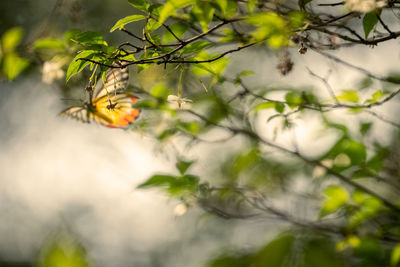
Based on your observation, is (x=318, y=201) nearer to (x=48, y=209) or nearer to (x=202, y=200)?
(x=202, y=200)

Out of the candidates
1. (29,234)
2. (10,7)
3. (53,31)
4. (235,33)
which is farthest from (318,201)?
(29,234)

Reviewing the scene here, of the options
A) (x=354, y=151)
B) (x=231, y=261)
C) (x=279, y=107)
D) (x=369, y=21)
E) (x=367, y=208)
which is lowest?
(x=231, y=261)

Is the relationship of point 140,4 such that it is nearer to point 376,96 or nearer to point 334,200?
point 376,96

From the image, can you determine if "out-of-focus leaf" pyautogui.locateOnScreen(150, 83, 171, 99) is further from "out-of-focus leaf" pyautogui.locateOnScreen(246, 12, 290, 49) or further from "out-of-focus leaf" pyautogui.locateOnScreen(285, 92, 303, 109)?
"out-of-focus leaf" pyautogui.locateOnScreen(246, 12, 290, 49)

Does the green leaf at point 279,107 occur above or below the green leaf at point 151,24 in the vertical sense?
below

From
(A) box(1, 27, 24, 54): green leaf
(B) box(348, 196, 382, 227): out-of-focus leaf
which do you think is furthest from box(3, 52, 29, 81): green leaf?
(B) box(348, 196, 382, 227): out-of-focus leaf

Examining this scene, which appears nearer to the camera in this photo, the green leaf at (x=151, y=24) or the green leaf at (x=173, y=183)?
the green leaf at (x=151, y=24)

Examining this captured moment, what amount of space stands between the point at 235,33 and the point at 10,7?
368cm

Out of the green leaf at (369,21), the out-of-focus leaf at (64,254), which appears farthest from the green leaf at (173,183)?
the out-of-focus leaf at (64,254)

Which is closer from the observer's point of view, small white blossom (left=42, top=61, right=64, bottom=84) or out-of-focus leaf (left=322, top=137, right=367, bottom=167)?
out-of-focus leaf (left=322, top=137, right=367, bottom=167)

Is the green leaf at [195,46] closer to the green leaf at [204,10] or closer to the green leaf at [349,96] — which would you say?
the green leaf at [204,10]

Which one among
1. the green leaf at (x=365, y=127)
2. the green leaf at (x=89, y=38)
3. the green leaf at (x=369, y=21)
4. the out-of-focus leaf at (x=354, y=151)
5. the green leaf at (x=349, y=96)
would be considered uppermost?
the green leaf at (x=369, y=21)

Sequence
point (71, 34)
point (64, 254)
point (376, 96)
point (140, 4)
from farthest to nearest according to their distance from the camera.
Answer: point (376, 96) < point (71, 34) < point (140, 4) < point (64, 254)

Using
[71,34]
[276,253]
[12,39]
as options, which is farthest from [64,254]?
[12,39]
